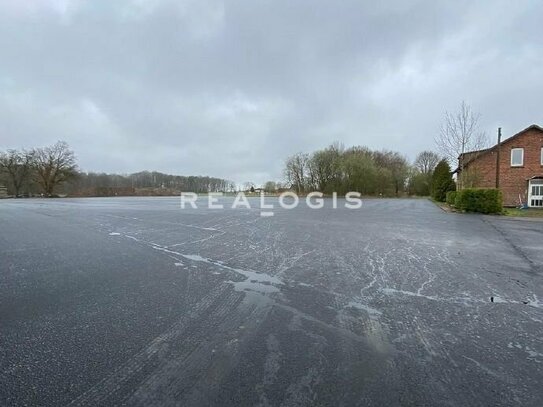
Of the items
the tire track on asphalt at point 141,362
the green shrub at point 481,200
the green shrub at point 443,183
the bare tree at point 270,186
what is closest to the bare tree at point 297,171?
the bare tree at point 270,186

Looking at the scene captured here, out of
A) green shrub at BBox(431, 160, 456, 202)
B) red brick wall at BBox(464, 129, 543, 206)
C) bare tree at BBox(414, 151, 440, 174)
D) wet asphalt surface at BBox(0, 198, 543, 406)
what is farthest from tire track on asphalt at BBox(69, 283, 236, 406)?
bare tree at BBox(414, 151, 440, 174)

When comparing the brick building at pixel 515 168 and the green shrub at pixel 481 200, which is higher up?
the brick building at pixel 515 168

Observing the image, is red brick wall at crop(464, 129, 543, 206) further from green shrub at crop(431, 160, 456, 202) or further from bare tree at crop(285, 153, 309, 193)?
bare tree at crop(285, 153, 309, 193)

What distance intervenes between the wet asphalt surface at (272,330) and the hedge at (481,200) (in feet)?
52.9

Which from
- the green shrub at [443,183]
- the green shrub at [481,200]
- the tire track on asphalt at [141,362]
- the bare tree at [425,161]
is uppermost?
the bare tree at [425,161]

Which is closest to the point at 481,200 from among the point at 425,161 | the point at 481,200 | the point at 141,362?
the point at 481,200

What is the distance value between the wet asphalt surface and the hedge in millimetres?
16126

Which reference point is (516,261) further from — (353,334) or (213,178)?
(213,178)

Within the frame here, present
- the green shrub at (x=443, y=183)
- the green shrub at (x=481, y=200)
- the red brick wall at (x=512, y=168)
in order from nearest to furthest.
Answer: the green shrub at (x=481, y=200)
the red brick wall at (x=512, y=168)
the green shrub at (x=443, y=183)

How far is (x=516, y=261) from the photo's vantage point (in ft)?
23.1

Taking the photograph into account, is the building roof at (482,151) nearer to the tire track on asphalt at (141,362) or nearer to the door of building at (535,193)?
the door of building at (535,193)

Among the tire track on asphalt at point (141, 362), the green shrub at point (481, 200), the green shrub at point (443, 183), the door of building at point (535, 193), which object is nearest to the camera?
the tire track on asphalt at point (141, 362)

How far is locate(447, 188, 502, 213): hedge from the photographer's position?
20.8m

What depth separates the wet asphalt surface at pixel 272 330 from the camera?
2480 mm
